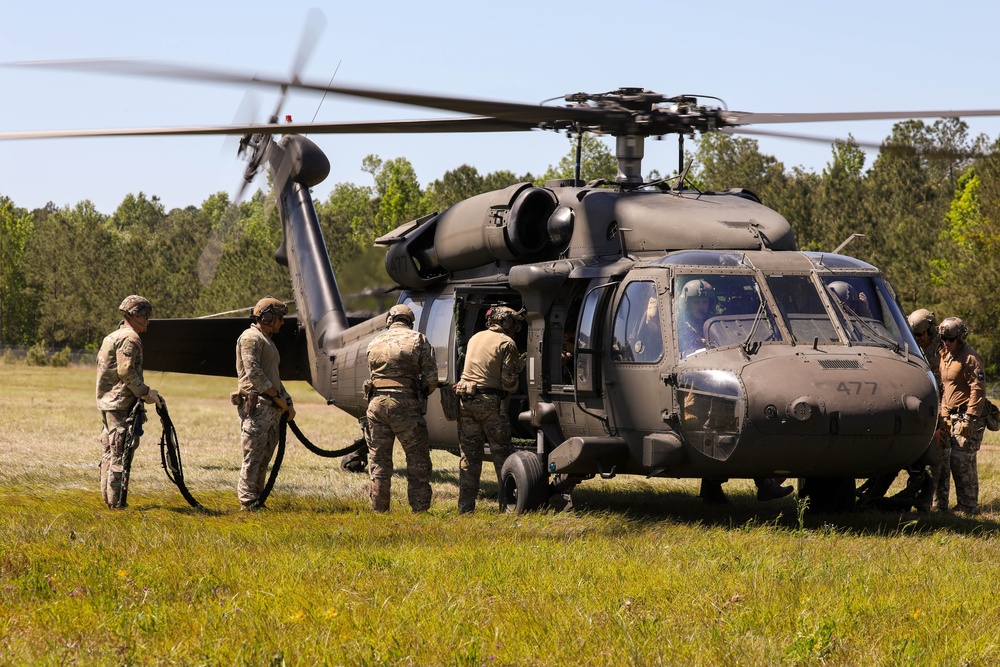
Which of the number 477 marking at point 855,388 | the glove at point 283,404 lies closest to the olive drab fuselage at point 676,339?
the number 477 marking at point 855,388

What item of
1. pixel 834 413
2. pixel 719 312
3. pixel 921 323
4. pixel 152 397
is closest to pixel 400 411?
pixel 152 397

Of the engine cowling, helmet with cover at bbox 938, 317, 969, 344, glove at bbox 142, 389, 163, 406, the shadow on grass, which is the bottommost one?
the shadow on grass

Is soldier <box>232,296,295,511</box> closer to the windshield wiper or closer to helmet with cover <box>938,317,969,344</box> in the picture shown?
the windshield wiper

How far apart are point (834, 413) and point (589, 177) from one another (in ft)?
68.3

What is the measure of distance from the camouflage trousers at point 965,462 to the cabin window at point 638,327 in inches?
134

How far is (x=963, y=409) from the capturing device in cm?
1085

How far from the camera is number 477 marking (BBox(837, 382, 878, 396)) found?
8281mm

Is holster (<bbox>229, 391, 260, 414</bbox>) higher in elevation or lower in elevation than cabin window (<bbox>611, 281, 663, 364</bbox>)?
lower

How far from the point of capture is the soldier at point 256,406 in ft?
33.9

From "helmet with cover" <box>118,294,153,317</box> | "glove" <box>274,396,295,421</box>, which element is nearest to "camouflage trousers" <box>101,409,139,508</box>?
"helmet with cover" <box>118,294,153,317</box>

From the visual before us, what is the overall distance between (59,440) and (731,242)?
11.4 metres

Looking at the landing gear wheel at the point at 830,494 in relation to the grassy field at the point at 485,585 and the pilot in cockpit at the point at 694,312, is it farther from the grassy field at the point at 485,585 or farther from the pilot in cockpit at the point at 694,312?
the pilot in cockpit at the point at 694,312

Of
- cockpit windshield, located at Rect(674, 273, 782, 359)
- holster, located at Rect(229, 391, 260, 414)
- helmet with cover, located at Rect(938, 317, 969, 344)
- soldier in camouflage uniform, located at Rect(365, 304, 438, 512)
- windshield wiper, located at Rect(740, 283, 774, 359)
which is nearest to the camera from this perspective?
windshield wiper, located at Rect(740, 283, 774, 359)

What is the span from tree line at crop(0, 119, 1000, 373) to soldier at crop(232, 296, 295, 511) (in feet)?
52.7
